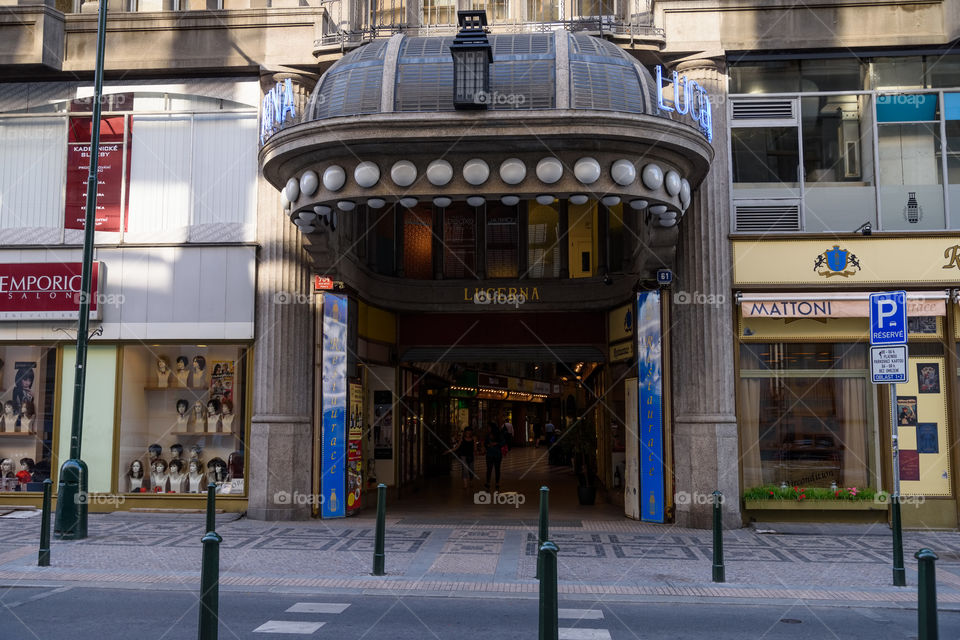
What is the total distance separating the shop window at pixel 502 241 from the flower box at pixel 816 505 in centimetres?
700

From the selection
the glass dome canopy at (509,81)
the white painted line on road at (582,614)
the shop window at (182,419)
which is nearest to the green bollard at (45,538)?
the shop window at (182,419)

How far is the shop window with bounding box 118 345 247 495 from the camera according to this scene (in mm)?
15727

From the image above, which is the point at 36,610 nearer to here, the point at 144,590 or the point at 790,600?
the point at 144,590

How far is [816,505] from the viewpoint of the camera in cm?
1469

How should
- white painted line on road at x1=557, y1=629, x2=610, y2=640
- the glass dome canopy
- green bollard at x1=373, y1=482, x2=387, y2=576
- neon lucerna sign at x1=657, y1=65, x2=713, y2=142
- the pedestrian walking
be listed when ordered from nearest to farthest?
1. white painted line on road at x1=557, y1=629, x2=610, y2=640
2. green bollard at x1=373, y1=482, x2=387, y2=576
3. the glass dome canopy
4. neon lucerna sign at x1=657, y1=65, x2=713, y2=142
5. the pedestrian walking

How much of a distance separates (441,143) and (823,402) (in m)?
8.21

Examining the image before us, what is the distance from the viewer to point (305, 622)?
823cm

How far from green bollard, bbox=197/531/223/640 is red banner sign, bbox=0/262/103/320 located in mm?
11147

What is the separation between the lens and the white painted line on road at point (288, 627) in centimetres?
786

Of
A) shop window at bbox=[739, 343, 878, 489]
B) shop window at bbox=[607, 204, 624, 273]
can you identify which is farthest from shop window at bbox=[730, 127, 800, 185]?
shop window at bbox=[739, 343, 878, 489]

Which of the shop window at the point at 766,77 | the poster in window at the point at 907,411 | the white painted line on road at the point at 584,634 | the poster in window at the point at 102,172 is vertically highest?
the shop window at the point at 766,77

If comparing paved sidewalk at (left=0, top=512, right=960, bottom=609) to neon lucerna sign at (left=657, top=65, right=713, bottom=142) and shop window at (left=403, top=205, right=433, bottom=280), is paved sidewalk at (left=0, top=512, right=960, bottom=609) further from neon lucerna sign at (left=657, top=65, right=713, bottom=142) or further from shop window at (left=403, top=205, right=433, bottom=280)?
neon lucerna sign at (left=657, top=65, right=713, bottom=142)

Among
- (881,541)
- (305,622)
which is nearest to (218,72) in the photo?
(305,622)

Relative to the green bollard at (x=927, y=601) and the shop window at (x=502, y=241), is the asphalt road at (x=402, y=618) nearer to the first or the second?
the green bollard at (x=927, y=601)
